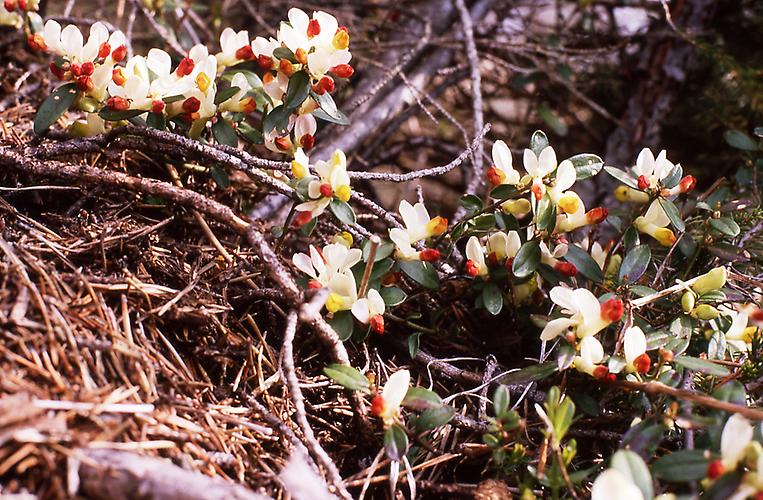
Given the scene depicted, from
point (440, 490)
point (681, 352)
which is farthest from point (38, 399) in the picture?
point (681, 352)

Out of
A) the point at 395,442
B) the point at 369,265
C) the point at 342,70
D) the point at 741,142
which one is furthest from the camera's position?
the point at 741,142

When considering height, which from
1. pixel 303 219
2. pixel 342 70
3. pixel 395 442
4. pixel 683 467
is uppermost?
pixel 342 70

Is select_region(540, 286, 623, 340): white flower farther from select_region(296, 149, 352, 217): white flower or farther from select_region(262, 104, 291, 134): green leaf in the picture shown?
select_region(262, 104, 291, 134): green leaf

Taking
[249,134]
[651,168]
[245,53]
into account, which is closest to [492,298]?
[651,168]

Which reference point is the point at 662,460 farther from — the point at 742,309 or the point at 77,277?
the point at 77,277

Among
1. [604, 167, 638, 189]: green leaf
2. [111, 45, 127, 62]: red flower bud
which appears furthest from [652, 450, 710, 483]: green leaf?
[111, 45, 127, 62]: red flower bud

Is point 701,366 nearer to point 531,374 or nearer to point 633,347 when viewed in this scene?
point 633,347
